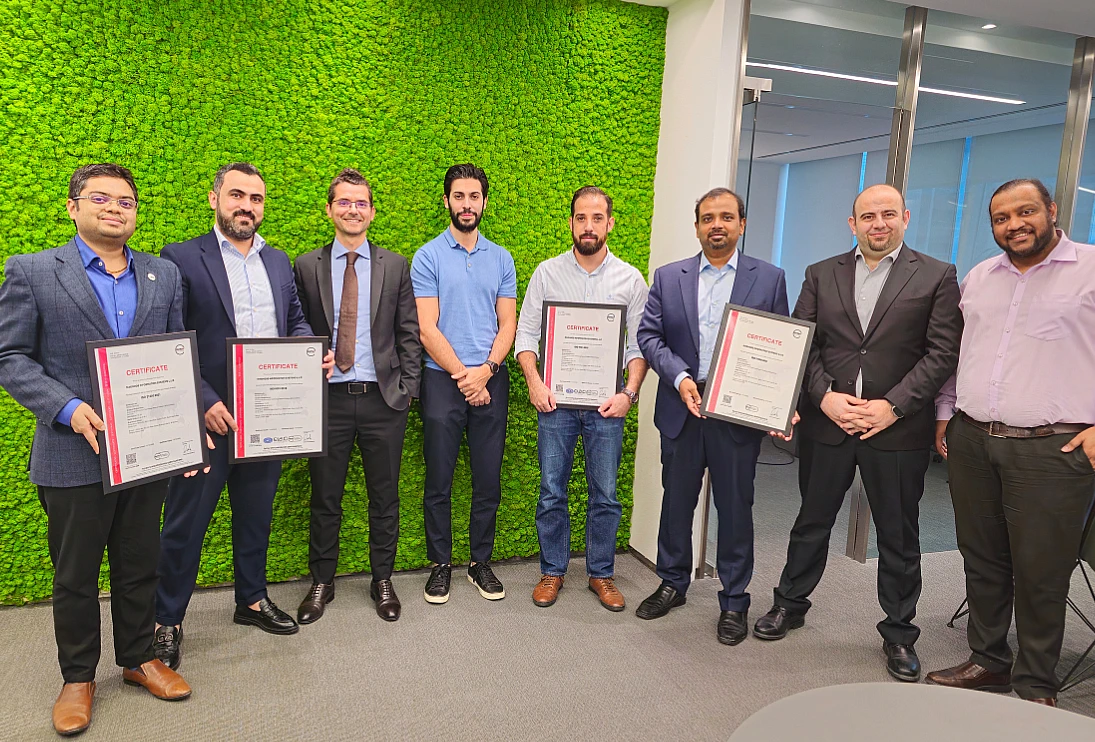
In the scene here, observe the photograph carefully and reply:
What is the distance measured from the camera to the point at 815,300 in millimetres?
3342

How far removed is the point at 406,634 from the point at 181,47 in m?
2.76

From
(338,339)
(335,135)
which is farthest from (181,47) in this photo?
(338,339)

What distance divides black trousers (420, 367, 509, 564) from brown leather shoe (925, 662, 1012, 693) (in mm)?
2071

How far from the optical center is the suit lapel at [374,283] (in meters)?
3.41

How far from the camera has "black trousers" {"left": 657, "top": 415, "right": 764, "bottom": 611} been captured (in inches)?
133

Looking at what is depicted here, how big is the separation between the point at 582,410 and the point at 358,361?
1064mm

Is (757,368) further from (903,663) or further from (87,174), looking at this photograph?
(87,174)

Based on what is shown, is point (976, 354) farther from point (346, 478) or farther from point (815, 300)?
point (346, 478)

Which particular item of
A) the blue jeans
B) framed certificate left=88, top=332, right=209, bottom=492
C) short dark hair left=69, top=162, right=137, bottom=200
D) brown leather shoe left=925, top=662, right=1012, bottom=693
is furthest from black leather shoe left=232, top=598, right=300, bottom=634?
brown leather shoe left=925, top=662, right=1012, bottom=693

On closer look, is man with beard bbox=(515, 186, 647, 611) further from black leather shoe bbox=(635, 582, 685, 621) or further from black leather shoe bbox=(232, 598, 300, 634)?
black leather shoe bbox=(232, 598, 300, 634)

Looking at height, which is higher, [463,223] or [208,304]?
[463,223]

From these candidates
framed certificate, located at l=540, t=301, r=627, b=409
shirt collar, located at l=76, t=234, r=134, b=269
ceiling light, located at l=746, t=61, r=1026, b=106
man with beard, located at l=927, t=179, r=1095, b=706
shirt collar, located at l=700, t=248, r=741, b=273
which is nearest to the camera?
shirt collar, located at l=76, t=234, r=134, b=269

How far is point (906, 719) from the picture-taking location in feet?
4.61

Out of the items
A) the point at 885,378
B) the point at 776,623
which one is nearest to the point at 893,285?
the point at 885,378
